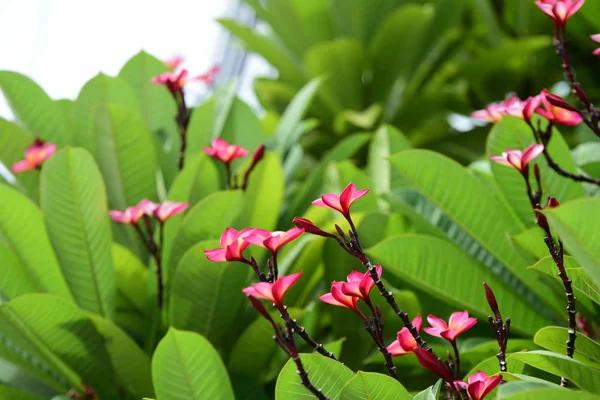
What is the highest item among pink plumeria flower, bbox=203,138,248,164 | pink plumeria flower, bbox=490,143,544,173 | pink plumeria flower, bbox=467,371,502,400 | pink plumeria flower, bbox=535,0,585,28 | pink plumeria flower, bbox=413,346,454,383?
pink plumeria flower, bbox=535,0,585,28

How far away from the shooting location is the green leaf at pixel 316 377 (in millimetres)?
556

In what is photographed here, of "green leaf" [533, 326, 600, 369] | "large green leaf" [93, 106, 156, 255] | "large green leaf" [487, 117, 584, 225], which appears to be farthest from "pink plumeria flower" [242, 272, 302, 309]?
"large green leaf" [93, 106, 156, 255]

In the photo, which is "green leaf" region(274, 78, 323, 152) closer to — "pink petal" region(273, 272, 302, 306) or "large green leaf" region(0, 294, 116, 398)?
"large green leaf" region(0, 294, 116, 398)

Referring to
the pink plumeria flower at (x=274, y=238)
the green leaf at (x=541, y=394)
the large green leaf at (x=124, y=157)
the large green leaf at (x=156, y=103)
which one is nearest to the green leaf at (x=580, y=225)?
the green leaf at (x=541, y=394)

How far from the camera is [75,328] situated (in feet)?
2.69

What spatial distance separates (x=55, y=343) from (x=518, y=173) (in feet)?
1.94

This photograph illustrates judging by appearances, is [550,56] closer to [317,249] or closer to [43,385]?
[317,249]

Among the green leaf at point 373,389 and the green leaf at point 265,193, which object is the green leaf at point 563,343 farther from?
the green leaf at point 265,193

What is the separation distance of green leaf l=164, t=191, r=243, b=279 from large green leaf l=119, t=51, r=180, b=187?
0.92 feet

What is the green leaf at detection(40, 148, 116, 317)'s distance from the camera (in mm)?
862

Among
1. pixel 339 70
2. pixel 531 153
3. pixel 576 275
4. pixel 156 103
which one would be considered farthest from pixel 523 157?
pixel 339 70

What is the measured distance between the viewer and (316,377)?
22.1 inches

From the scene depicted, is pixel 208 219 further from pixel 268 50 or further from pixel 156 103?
pixel 268 50

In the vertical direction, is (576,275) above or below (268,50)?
below
